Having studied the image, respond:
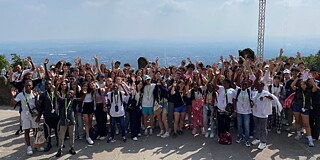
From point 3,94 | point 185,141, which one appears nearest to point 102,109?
point 185,141

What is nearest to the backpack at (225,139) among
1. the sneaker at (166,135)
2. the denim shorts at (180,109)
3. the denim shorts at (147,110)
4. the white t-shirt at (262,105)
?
the white t-shirt at (262,105)

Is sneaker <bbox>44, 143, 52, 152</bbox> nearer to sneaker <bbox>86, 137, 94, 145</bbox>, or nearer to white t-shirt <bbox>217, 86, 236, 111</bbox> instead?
sneaker <bbox>86, 137, 94, 145</bbox>

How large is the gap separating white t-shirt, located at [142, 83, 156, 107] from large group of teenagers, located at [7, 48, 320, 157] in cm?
1

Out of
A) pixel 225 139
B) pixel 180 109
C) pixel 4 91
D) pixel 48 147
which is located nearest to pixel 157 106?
pixel 180 109

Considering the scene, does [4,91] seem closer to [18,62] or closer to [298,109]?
[18,62]

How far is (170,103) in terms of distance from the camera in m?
8.55

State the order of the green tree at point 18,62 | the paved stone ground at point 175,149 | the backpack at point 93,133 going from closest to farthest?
the paved stone ground at point 175,149 → the backpack at point 93,133 → the green tree at point 18,62

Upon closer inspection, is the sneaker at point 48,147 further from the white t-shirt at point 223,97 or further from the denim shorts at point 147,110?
the white t-shirt at point 223,97

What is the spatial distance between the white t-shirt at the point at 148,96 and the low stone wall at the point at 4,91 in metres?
8.01

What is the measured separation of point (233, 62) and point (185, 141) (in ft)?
11.0

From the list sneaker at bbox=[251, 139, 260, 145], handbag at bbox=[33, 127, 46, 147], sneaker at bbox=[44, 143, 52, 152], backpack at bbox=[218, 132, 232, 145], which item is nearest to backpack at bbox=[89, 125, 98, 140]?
sneaker at bbox=[44, 143, 52, 152]

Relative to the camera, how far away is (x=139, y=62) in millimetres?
13844

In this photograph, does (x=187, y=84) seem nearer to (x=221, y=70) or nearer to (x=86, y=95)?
(x=221, y=70)

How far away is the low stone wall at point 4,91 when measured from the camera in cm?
1296
